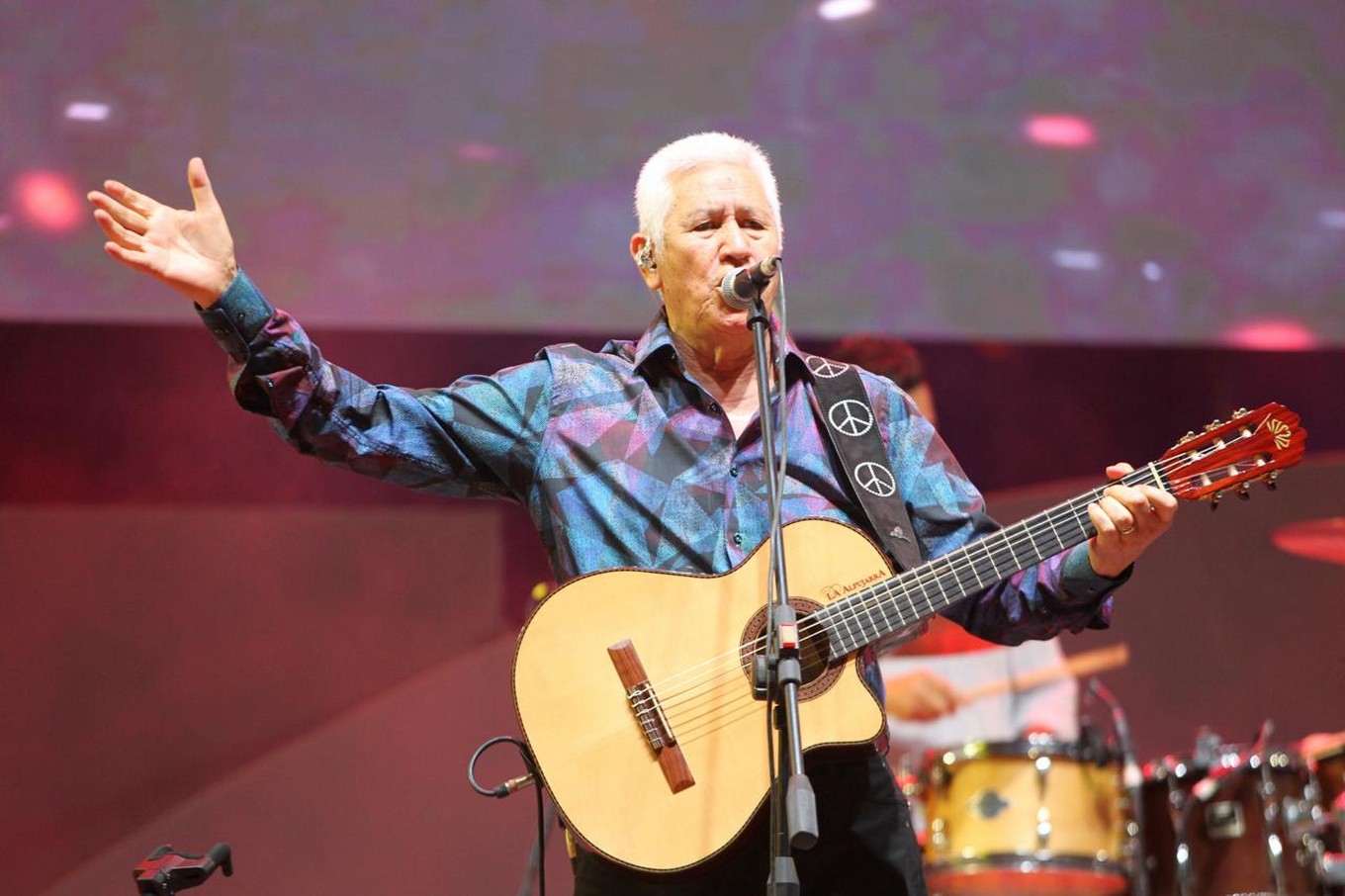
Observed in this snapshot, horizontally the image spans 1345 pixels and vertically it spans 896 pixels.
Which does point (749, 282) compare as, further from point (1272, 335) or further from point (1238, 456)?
point (1272, 335)

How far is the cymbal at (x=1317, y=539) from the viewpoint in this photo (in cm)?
543

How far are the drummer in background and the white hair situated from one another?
2460 mm

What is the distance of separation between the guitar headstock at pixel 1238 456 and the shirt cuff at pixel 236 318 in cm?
175

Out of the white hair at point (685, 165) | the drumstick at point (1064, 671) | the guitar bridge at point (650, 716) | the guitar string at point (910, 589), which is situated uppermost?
the white hair at point (685, 165)

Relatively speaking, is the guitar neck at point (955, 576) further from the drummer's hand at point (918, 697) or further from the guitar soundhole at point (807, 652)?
the drummer's hand at point (918, 697)

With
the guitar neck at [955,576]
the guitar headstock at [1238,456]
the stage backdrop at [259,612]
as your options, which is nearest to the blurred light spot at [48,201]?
the stage backdrop at [259,612]

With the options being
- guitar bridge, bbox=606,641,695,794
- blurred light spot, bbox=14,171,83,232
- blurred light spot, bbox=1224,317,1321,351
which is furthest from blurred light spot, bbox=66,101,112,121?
blurred light spot, bbox=1224,317,1321,351

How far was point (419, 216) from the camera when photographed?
5301 mm

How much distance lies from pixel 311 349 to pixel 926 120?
148 inches

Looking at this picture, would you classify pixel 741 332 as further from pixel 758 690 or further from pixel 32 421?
pixel 32 421

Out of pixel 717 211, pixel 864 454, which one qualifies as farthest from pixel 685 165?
pixel 864 454

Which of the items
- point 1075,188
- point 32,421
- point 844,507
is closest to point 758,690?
point 844,507

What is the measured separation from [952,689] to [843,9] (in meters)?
2.82

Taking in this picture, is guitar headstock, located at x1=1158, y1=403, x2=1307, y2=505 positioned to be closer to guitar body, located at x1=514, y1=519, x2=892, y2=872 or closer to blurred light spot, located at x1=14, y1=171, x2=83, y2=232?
guitar body, located at x1=514, y1=519, x2=892, y2=872
